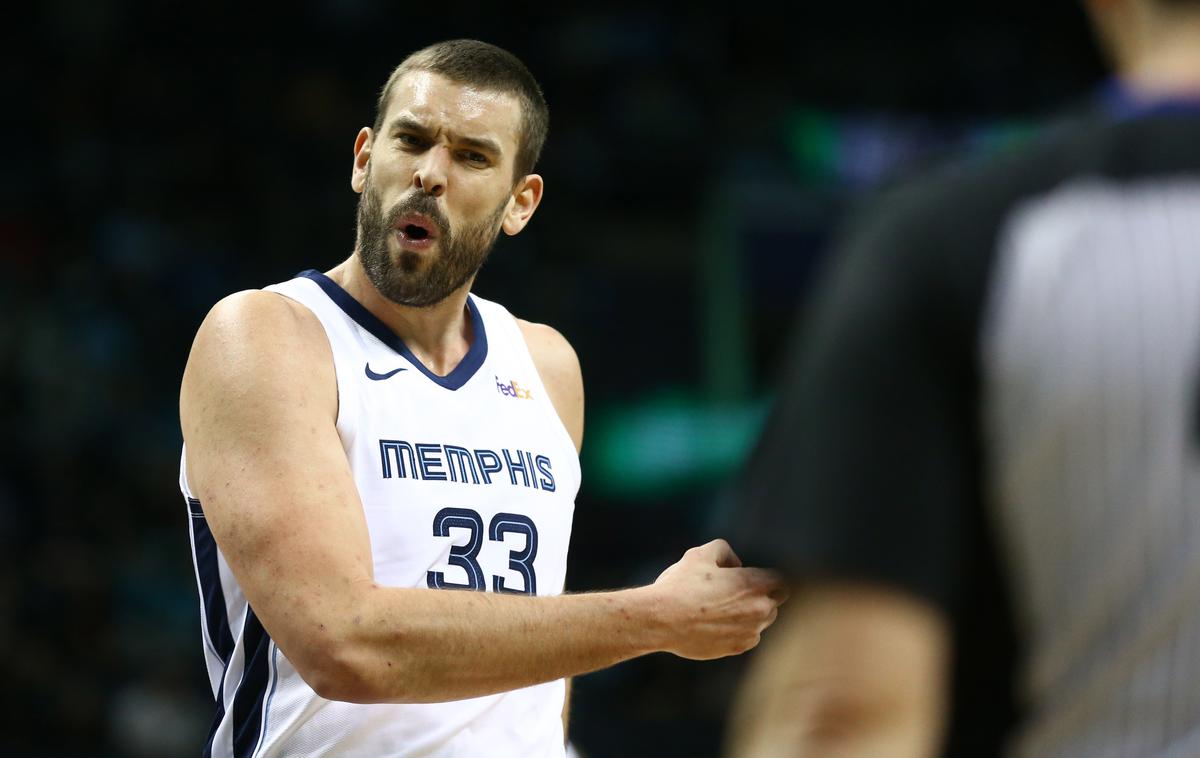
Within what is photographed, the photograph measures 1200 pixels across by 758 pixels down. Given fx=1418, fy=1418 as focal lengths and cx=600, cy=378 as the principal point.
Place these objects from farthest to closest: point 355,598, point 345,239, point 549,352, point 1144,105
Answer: point 345,239 < point 549,352 < point 355,598 < point 1144,105

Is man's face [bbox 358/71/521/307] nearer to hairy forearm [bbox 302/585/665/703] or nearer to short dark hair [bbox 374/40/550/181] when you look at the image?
short dark hair [bbox 374/40/550/181]

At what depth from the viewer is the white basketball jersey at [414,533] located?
307 cm

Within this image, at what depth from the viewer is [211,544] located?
3201 millimetres

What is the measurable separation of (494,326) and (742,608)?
1196 millimetres

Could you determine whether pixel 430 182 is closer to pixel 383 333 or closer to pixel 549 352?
pixel 383 333

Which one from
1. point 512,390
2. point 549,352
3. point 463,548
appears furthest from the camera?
point 549,352

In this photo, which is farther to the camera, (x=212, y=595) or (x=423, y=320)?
(x=423, y=320)

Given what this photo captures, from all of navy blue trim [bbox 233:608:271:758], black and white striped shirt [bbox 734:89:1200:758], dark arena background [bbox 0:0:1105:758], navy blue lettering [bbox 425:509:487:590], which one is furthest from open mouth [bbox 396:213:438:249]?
dark arena background [bbox 0:0:1105:758]

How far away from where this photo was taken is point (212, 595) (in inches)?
126

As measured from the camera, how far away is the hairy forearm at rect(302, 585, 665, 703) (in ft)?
9.04

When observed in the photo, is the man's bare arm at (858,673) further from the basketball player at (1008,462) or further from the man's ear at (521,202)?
the man's ear at (521,202)

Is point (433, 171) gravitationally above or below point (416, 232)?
above

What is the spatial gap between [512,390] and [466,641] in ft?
2.85

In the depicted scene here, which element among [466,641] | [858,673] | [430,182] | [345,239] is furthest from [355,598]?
[345,239]
